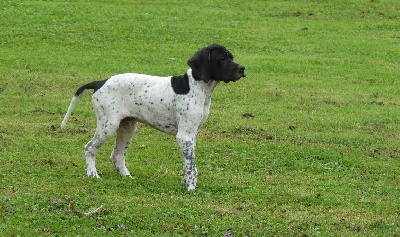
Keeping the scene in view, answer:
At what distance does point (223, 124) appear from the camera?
1733 cm

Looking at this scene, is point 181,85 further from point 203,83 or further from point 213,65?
point 213,65

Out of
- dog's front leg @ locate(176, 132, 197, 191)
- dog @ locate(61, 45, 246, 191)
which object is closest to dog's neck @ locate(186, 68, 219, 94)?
dog @ locate(61, 45, 246, 191)

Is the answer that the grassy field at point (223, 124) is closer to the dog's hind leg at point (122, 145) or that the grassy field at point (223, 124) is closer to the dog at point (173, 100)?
the dog's hind leg at point (122, 145)

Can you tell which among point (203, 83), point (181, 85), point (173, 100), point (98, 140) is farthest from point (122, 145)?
point (203, 83)

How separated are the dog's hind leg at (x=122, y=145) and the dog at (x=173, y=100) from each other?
0.09 m

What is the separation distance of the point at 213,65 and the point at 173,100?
742 mm

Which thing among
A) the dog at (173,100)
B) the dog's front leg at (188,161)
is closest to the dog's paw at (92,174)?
the dog at (173,100)

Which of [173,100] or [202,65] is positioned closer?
[202,65]

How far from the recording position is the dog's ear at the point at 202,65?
39.1ft

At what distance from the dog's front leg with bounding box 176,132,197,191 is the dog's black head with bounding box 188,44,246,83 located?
83 centimetres

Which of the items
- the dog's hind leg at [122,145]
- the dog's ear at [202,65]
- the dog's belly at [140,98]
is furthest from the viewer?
the dog's hind leg at [122,145]

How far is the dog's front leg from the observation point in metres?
12.0

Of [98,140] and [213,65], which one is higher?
[213,65]

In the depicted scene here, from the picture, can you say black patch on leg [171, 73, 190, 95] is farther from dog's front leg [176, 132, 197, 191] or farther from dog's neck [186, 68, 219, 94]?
dog's front leg [176, 132, 197, 191]
